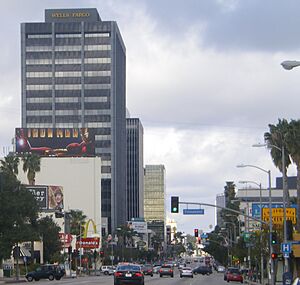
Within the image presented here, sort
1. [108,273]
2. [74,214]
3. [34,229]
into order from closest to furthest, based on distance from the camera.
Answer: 1. [34,229]
2. [108,273]
3. [74,214]

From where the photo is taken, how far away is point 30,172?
401 feet

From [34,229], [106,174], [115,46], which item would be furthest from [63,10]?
[34,229]

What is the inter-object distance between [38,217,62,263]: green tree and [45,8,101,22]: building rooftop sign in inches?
3425

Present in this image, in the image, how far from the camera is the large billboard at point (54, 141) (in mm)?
161125

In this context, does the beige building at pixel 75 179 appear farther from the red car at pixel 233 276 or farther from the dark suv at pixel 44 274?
the red car at pixel 233 276

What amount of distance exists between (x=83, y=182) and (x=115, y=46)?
39699 millimetres

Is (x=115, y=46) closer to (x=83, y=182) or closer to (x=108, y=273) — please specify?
(x=83, y=182)

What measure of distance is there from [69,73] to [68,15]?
1446cm

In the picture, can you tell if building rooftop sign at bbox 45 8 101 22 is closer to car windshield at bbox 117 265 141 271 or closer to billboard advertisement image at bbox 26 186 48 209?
billboard advertisement image at bbox 26 186 48 209

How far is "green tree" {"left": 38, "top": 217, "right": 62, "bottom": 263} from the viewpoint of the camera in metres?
110

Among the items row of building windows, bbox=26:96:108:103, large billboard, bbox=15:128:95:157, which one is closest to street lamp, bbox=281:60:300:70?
large billboard, bbox=15:128:95:157

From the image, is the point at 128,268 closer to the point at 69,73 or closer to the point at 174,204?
the point at 174,204

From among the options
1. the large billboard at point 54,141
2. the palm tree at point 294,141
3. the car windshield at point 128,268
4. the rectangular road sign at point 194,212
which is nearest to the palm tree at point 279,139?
the palm tree at point 294,141

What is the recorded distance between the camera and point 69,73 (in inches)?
7500
